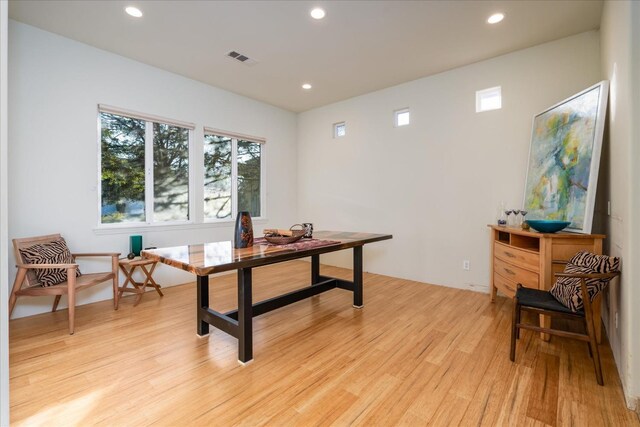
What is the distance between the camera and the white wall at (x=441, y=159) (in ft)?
11.3

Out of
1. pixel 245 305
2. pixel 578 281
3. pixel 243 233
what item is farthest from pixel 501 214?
pixel 245 305

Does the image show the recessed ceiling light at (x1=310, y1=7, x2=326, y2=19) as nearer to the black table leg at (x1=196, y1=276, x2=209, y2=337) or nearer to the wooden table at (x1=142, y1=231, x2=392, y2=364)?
the wooden table at (x1=142, y1=231, x2=392, y2=364)

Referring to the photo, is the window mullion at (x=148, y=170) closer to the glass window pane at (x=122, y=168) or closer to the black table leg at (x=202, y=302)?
the glass window pane at (x=122, y=168)

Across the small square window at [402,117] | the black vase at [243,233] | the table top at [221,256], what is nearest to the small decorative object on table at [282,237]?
the table top at [221,256]

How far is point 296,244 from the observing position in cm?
268

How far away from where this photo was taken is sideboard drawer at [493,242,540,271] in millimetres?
2662

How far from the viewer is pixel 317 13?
282cm

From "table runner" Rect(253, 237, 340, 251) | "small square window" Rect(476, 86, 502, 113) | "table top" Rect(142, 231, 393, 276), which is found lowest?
"table top" Rect(142, 231, 393, 276)

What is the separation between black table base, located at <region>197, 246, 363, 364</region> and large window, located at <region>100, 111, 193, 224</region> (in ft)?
6.54

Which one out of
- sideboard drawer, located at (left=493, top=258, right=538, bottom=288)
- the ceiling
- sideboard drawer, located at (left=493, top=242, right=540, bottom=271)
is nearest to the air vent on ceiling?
the ceiling

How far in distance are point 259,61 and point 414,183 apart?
2.74 meters

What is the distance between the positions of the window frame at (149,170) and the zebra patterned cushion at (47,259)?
607mm

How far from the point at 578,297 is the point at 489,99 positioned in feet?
9.11

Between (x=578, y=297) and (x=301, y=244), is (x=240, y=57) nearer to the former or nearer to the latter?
(x=301, y=244)
